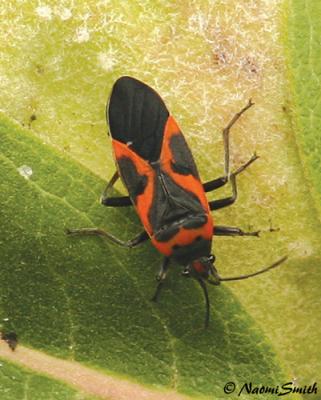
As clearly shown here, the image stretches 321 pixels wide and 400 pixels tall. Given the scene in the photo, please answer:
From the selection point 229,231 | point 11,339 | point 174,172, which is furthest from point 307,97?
point 11,339

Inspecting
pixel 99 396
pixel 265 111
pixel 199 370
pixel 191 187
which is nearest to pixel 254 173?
→ pixel 265 111

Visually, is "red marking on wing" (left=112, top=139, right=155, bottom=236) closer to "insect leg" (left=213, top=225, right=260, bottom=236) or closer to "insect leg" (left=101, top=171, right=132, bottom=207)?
"insect leg" (left=101, top=171, right=132, bottom=207)

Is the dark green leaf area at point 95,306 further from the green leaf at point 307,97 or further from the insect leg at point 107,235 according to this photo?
the green leaf at point 307,97

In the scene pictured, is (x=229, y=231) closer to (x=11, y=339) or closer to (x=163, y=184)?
(x=163, y=184)

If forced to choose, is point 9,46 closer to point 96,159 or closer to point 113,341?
point 96,159

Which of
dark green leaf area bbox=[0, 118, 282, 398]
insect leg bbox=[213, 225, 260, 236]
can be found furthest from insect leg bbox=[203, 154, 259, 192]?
dark green leaf area bbox=[0, 118, 282, 398]
